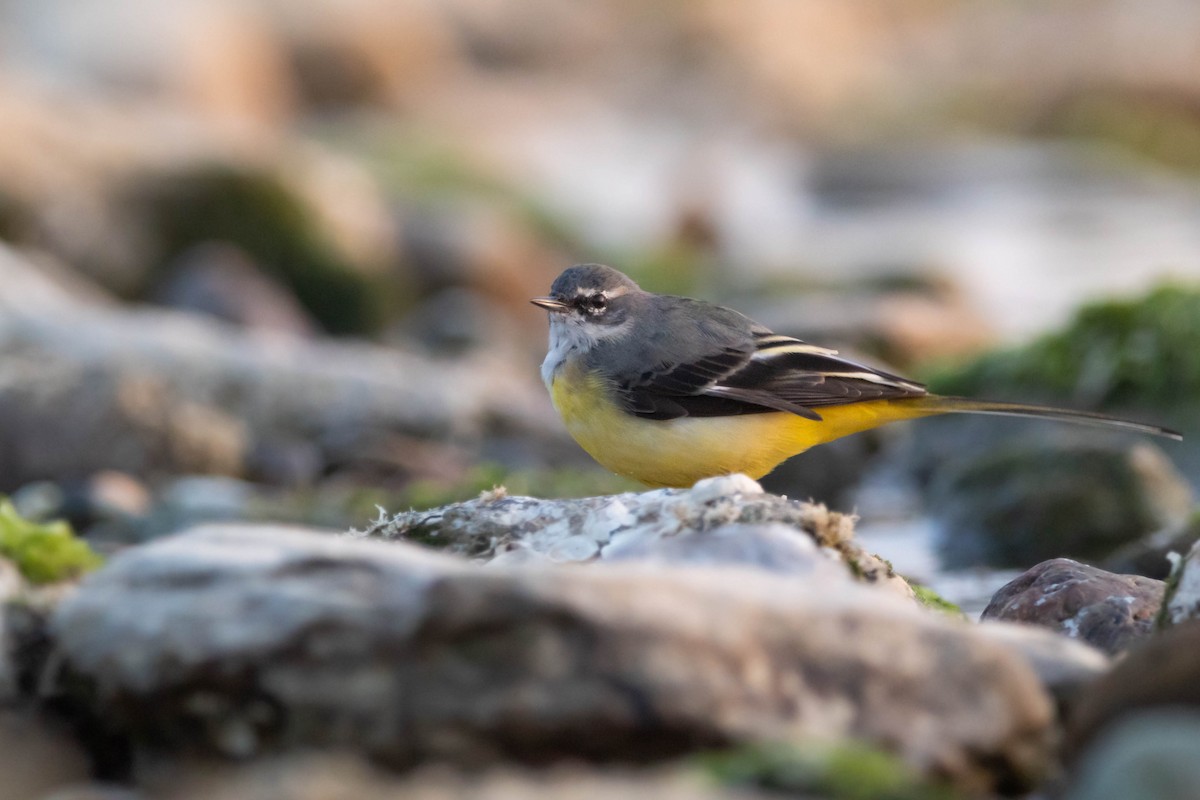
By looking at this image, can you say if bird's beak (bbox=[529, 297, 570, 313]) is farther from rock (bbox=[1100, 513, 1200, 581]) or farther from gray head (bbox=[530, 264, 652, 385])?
rock (bbox=[1100, 513, 1200, 581])

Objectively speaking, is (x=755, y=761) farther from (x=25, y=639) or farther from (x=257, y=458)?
(x=257, y=458)

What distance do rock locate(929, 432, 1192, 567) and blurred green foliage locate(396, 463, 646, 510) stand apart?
90.0 inches

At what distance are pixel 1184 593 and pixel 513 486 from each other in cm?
554

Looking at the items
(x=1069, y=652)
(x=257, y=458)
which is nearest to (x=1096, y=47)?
(x=257, y=458)

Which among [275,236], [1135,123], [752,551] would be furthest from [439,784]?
[1135,123]

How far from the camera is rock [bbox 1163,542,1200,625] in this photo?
17.7 feet

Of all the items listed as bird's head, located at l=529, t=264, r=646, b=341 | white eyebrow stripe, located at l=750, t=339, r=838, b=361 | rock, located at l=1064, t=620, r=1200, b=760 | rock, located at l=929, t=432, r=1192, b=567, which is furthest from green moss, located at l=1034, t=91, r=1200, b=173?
rock, located at l=1064, t=620, r=1200, b=760

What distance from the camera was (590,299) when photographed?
8195 mm

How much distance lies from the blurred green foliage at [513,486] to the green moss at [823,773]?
18.8 feet

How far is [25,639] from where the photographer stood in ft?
16.2

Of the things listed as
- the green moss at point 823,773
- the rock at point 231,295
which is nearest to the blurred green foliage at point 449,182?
the rock at point 231,295

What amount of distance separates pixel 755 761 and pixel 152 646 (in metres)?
1.71

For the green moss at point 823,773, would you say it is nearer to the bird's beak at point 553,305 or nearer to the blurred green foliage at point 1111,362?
the bird's beak at point 553,305

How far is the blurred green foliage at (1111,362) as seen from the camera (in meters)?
12.5
